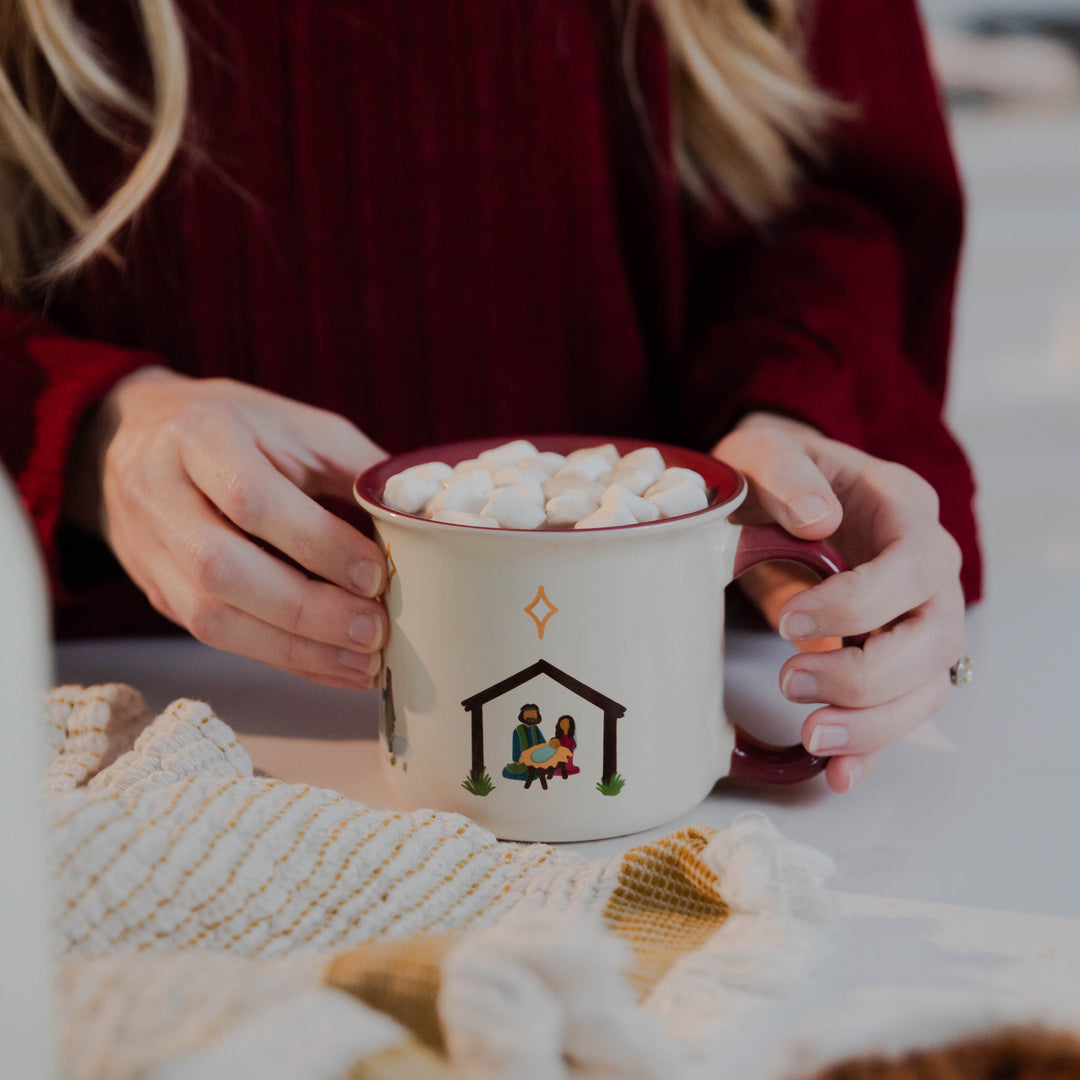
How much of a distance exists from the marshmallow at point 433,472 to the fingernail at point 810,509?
0.51 feet

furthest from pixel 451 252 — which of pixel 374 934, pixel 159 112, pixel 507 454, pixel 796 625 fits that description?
pixel 374 934

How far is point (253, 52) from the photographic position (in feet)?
2.48

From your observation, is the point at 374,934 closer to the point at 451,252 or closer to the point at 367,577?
the point at 367,577

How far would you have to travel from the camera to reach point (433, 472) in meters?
0.51

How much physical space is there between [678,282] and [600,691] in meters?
0.50

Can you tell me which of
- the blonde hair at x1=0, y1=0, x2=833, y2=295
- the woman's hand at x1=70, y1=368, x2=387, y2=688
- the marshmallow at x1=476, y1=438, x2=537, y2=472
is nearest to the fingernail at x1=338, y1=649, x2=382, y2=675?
the woman's hand at x1=70, y1=368, x2=387, y2=688

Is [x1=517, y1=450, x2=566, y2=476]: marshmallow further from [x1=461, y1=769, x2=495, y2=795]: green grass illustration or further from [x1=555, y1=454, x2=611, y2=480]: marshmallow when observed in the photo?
[x1=461, y1=769, x2=495, y2=795]: green grass illustration

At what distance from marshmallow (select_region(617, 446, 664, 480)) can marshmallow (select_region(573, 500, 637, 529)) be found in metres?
0.06

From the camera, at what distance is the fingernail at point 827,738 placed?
51cm

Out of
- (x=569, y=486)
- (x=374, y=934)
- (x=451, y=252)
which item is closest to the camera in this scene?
(x=374, y=934)

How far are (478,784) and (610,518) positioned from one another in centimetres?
13

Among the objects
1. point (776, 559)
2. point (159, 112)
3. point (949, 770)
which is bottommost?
point (949, 770)

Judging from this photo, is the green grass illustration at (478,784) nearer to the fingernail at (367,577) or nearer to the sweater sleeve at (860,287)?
the fingernail at (367,577)

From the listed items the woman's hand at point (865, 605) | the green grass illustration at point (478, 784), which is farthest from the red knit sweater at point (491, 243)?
the green grass illustration at point (478, 784)
